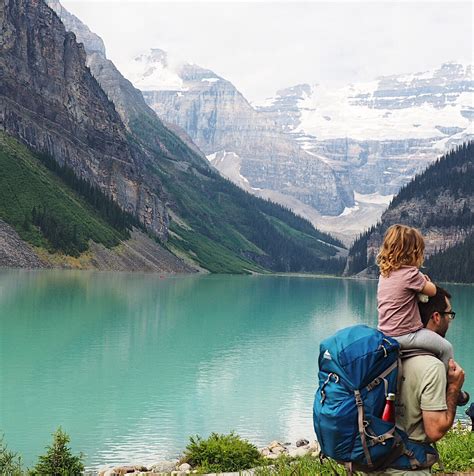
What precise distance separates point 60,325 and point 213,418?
1311 inches

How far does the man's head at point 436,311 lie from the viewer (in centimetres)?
875

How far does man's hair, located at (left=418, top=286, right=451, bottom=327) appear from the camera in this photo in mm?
8750

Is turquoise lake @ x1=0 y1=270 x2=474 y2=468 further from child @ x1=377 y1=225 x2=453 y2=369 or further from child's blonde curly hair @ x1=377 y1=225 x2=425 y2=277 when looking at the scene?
child's blonde curly hair @ x1=377 y1=225 x2=425 y2=277

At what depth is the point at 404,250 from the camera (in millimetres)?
8633

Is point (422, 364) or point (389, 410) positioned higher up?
point (422, 364)

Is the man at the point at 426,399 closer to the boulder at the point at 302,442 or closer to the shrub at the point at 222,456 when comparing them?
the shrub at the point at 222,456

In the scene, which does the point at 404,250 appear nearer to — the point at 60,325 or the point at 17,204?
the point at 60,325

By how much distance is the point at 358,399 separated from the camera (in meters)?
7.77

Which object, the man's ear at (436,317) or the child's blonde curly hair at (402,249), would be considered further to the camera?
the man's ear at (436,317)

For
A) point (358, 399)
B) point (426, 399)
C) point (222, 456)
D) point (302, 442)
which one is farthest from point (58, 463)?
point (426, 399)

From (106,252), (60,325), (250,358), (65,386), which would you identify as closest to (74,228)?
(106,252)

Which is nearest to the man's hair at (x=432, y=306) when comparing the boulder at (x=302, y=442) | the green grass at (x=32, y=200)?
the boulder at (x=302, y=442)

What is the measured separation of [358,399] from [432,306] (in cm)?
178

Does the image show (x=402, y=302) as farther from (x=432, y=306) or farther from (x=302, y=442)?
(x=302, y=442)
